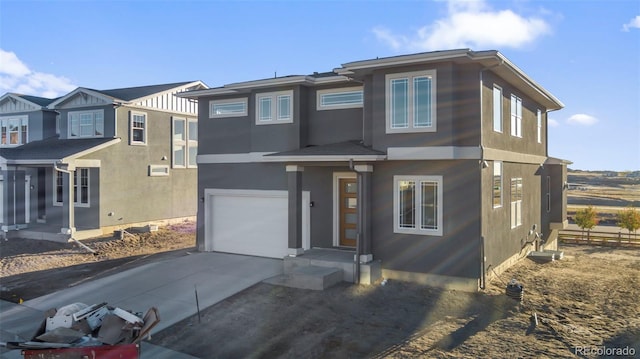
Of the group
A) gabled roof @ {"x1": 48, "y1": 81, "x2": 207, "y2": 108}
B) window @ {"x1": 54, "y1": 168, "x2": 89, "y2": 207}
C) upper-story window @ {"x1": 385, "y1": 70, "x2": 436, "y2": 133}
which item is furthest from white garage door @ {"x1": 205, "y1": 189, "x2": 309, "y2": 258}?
gabled roof @ {"x1": 48, "y1": 81, "x2": 207, "y2": 108}

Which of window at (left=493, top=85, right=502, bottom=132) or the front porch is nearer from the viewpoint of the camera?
the front porch

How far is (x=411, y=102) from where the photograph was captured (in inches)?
479

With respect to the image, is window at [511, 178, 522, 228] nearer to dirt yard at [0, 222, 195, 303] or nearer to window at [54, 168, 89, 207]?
dirt yard at [0, 222, 195, 303]

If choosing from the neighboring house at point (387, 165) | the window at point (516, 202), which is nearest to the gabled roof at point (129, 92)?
the neighboring house at point (387, 165)

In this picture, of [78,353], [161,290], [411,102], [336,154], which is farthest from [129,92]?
[78,353]

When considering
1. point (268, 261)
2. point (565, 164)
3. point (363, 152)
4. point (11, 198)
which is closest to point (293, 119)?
point (363, 152)

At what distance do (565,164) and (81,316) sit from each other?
18.5 meters

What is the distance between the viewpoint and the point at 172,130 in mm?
25078

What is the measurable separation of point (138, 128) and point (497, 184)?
1755 cm

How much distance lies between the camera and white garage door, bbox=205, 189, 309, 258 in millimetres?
15273

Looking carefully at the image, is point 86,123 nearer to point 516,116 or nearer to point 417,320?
point 516,116

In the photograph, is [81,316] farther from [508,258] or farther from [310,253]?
[508,258]

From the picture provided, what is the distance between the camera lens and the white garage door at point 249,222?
601 inches

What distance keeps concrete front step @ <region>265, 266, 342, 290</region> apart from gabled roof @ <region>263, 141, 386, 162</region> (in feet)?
9.55
